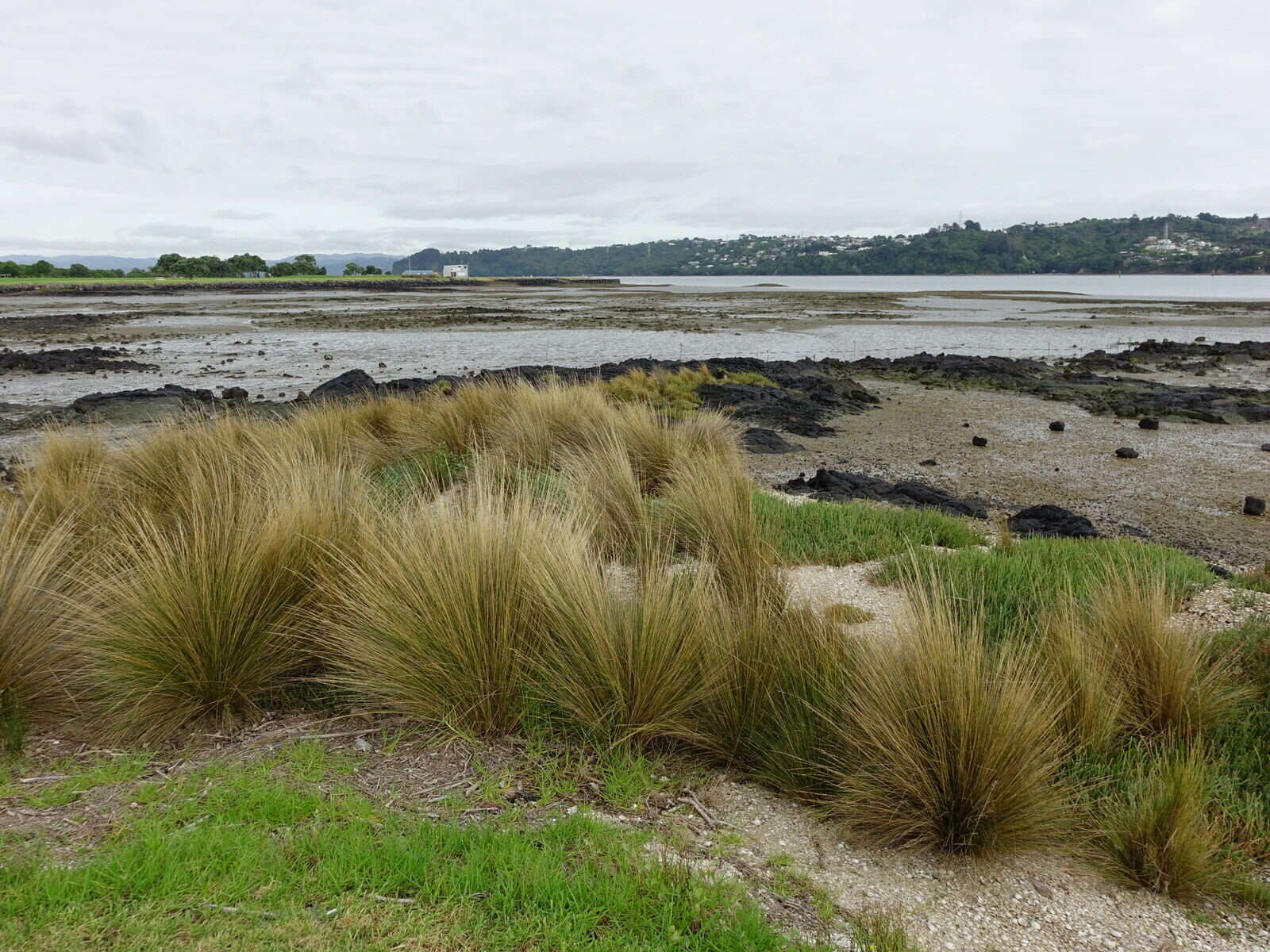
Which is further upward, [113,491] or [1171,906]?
[113,491]

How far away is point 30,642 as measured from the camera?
416cm

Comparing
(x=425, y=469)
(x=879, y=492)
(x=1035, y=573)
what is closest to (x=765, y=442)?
(x=879, y=492)

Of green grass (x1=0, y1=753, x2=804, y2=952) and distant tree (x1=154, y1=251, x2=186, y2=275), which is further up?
distant tree (x1=154, y1=251, x2=186, y2=275)

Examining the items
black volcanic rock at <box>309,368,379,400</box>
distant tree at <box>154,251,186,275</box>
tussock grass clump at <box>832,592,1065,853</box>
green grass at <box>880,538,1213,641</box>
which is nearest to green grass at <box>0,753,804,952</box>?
tussock grass clump at <box>832,592,1065,853</box>

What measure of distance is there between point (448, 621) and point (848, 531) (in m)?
4.72

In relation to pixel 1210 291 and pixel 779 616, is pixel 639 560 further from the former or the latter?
pixel 1210 291

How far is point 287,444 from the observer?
7.61 metres

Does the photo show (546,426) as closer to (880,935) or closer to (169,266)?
(880,935)

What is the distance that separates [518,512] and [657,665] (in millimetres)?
1270

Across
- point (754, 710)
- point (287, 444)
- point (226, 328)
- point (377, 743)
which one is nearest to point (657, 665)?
point (754, 710)

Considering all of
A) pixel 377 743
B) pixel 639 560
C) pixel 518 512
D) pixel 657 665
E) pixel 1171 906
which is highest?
pixel 518 512

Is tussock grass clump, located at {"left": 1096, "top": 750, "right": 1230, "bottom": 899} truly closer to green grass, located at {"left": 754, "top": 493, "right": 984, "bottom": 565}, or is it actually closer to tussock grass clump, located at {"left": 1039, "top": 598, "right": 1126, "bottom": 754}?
tussock grass clump, located at {"left": 1039, "top": 598, "right": 1126, "bottom": 754}

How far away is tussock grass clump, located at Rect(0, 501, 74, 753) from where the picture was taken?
402cm

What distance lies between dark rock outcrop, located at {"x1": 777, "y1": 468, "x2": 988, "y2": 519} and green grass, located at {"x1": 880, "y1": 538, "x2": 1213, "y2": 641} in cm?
266
